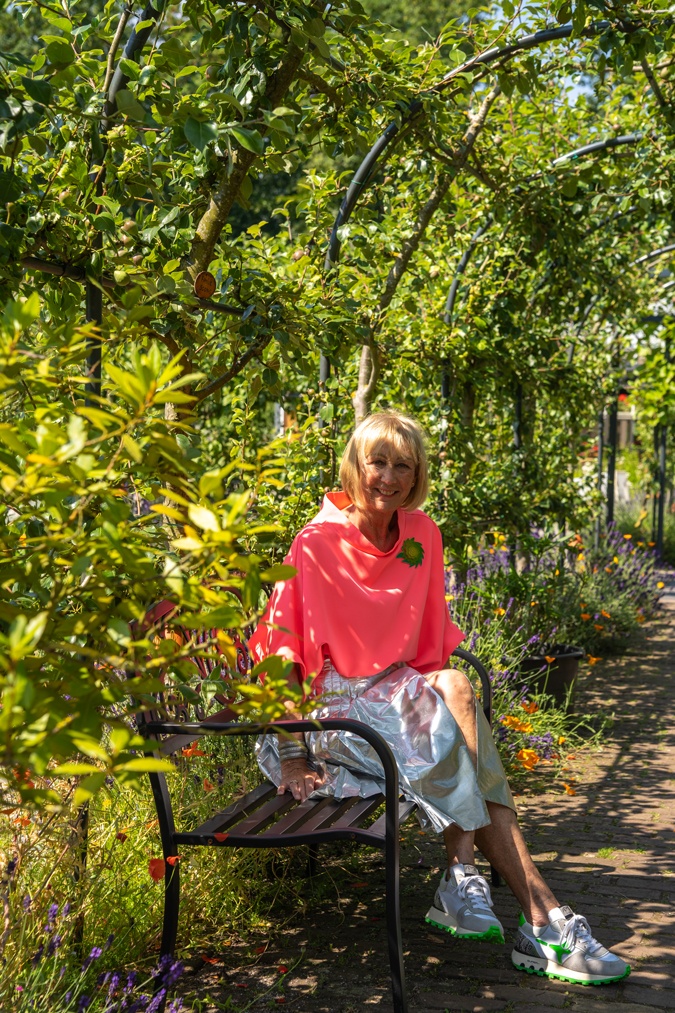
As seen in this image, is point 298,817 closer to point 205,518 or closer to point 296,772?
point 296,772

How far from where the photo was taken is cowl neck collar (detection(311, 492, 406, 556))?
119 inches

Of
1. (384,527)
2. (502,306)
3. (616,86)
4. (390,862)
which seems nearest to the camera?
(390,862)

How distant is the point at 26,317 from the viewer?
150cm

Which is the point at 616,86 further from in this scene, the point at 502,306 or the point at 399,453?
the point at 399,453

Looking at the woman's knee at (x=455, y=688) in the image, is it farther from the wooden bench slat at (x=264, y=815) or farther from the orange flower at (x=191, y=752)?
the orange flower at (x=191, y=752)

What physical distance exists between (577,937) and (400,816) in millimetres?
544

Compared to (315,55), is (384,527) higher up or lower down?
lower down

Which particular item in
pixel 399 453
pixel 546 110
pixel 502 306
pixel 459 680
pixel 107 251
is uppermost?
pixel 546 110

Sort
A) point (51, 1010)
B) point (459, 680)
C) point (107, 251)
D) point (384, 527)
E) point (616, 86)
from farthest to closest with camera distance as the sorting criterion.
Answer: point (616, 86) < point (384, 527) < point (459, 680) < point (107, 251) < point (51, 1010)

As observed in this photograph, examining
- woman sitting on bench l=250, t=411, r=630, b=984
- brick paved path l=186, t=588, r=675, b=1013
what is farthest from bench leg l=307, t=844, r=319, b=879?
woman sitting on bench l=250, t=411, r=630, b=984

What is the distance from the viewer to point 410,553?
10.0ft

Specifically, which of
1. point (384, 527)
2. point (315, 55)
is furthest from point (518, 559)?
point (315, 55)

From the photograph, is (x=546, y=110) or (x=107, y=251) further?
(x=546, y=110)

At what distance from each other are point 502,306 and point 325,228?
155 centimetres
